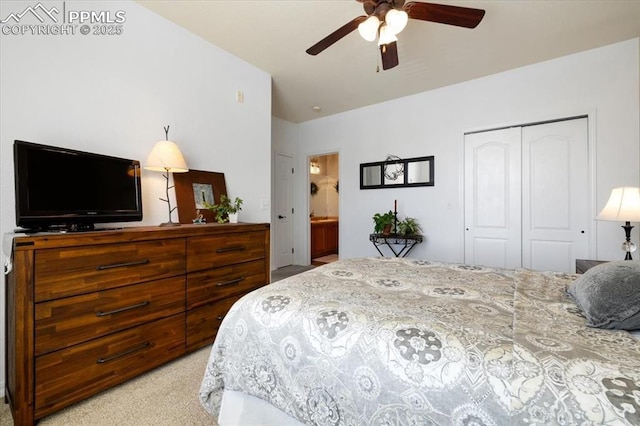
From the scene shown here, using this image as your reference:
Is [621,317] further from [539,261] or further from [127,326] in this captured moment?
[539,261]

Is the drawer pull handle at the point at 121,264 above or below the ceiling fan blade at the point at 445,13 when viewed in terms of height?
below

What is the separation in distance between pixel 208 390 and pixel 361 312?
0.81 metres

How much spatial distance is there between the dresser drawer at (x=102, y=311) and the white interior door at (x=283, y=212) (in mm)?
3024

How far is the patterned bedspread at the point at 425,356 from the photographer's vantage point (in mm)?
686

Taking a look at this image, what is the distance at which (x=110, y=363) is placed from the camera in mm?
1654

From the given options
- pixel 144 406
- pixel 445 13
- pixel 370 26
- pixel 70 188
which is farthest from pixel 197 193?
pixel 445 13

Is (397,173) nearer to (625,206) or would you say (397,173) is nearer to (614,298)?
(625,206)

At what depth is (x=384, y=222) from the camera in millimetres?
4082

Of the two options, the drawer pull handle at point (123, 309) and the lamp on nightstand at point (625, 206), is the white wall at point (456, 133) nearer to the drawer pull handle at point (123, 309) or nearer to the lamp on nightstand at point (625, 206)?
the lamp on nightstand at point (625, 206)

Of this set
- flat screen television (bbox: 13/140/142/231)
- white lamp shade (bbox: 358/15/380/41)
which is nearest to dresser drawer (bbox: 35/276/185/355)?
flat screen television (bbox: 13/140/142/231)

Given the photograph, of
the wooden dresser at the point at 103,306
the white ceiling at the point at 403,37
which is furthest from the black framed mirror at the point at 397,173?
the wooden dresser at the point at 103,306

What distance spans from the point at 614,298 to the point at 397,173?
3408mm

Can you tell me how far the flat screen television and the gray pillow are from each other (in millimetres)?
2497

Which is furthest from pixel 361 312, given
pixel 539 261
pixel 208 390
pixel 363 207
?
pixel 363 207
